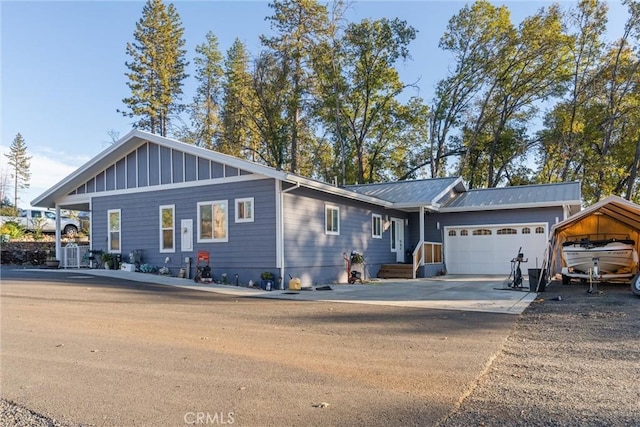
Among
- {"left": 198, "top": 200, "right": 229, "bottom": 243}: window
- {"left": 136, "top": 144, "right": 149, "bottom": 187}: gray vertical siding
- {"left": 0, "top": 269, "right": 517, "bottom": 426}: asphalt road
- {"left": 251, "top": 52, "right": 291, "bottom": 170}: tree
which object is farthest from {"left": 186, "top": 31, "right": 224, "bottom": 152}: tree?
{"left": 0, "top": 269, "right": 517, "bottom": 426}: asphalt road

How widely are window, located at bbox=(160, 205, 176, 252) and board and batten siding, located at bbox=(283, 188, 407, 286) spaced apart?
4205 millimetres

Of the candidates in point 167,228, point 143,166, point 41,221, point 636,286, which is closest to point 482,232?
point 636,286

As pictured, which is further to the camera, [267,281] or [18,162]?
[18,162]

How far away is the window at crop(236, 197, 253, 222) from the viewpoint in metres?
13.4

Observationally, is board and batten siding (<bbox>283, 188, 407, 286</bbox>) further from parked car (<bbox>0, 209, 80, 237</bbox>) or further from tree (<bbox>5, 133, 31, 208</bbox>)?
tree (<bbox>5, 133, 31, 208</bbox>)

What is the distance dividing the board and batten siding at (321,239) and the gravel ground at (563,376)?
22.9ft

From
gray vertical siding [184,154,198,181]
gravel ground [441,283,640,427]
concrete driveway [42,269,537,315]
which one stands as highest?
gray vertical siding [184,154,198,181]

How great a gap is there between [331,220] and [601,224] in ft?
29.8

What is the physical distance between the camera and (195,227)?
570 inches

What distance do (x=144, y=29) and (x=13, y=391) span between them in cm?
3411

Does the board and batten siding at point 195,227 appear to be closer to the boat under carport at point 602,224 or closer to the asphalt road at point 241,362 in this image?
the asphalt road at point 241,362

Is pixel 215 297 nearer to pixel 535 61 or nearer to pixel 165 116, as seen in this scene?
pixel 165 116

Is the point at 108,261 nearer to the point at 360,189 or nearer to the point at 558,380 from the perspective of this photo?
the point at 360,189

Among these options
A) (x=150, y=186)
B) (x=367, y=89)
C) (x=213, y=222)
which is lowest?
(x=213, y=222)
